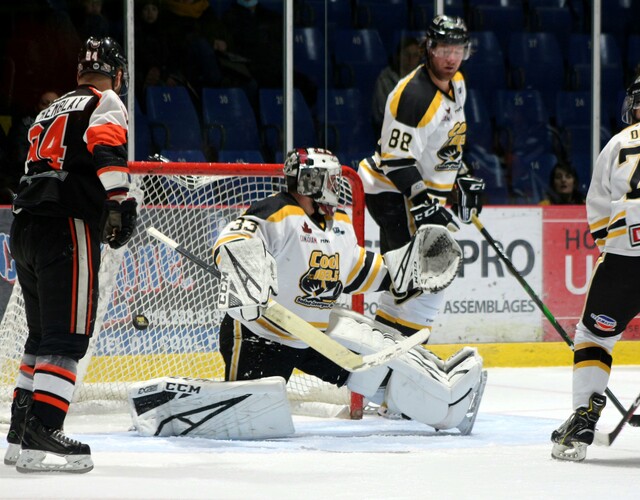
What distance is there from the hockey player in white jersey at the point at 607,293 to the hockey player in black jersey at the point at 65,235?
1.31 meters

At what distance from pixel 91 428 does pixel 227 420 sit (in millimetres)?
594

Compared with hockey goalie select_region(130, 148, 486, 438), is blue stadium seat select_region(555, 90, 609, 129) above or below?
above

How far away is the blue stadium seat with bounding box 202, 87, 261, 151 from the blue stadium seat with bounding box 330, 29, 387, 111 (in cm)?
62

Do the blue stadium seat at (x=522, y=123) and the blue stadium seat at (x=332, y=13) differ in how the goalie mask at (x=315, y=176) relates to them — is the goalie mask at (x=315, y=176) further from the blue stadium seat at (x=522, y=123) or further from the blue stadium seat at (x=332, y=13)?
the blue stadium seat at (x=522, y=123)

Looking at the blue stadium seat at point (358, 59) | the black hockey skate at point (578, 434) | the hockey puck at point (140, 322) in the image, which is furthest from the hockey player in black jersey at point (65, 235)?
the blue stadium seat at point (358, 59)

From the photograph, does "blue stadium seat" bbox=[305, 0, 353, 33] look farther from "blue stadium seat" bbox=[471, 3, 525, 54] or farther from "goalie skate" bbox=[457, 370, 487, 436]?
"goalie skate" bbox=[457, 370, 487, 436]

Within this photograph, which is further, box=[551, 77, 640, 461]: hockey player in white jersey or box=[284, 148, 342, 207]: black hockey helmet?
box=[284, 148, 342, 207]: black hockey helmet

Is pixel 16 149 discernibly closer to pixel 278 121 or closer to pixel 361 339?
pixel 278 121

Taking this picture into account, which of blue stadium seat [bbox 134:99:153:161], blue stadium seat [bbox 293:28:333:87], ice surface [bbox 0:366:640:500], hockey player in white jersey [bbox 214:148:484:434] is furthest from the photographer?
blue stadium seat [bbox 293:28:333:87]

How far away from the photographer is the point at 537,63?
320 inches

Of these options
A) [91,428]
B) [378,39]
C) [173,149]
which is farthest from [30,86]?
[91,428]

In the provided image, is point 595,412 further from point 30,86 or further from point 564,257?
point 30,86

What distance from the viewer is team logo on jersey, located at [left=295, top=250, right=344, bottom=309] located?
4305 mm

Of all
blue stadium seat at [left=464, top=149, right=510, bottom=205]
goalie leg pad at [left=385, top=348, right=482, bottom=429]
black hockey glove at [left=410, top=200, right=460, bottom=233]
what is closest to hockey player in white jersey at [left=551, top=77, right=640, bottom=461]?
goalie leg pad at [left=385, top=348, right=482, bottom=429]
